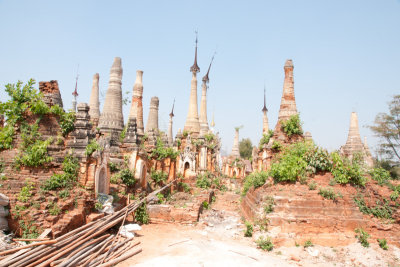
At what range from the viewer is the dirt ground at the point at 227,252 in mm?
7453

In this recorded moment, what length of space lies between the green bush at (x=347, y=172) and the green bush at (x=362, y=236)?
1767mm

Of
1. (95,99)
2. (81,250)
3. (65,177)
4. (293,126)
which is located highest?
(95,99)

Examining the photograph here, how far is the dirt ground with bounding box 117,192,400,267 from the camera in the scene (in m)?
7.45

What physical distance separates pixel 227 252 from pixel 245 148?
4870cm

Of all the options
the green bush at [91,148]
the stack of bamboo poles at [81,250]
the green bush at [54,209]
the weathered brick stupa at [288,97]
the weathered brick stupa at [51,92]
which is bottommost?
the stack of bamboo poles at [81,250]

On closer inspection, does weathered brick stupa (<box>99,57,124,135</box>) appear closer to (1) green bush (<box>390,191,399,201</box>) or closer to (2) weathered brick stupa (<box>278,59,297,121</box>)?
(2) weathered brick stupa (<box>278,59,297,121</box>)

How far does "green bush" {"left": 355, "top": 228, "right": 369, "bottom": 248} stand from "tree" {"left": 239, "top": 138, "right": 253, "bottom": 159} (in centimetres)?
4571

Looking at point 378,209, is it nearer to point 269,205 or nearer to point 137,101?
point 269,205

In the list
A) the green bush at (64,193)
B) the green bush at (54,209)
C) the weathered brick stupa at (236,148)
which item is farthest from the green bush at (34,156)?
the weathered brick stupa at (236,148)

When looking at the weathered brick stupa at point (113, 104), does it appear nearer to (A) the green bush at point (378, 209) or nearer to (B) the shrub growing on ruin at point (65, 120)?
(B) the shrub growing on ruin at point (65, 120)

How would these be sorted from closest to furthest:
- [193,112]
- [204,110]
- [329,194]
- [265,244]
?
[265,244] → [329,194] → [193,112] → [204,110]

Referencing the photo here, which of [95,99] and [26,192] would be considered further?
[95,99]

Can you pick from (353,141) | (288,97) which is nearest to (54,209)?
(288,97)

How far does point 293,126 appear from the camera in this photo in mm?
14047
